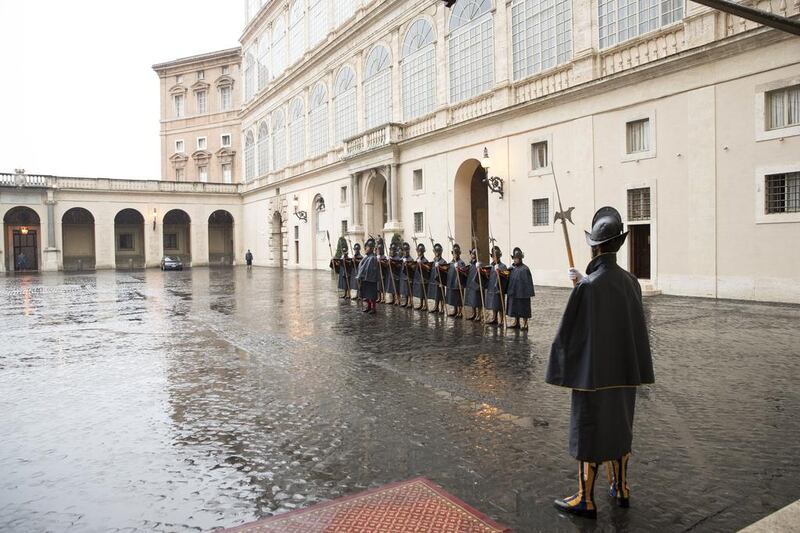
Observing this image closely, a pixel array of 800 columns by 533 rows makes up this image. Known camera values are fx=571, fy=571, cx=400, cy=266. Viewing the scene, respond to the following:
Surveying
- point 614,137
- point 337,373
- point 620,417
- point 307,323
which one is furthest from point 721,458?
point 614,137

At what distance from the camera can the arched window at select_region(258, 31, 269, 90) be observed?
50469 mm

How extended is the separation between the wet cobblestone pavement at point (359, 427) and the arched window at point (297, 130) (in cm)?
3369

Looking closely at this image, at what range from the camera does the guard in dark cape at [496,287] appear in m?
13.1

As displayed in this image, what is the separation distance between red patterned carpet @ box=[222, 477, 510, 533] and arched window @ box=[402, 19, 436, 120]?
2641cm

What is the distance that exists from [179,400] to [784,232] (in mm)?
15244

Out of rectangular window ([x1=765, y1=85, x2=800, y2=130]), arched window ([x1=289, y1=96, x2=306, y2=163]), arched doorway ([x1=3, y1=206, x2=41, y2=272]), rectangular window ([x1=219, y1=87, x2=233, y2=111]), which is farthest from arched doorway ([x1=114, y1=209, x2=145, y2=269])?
rectangular window ([x1=765, y1=85, x2=800, y2=130])

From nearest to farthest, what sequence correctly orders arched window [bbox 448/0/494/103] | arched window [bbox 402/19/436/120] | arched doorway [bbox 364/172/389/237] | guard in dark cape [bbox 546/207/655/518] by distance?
guard in dark cape [bbox 546/207/655/518], arched window [bbox 448/0/494/103], arched window [bbox 402/19/436/120], arched doorway [bbox 364/172/389/237]

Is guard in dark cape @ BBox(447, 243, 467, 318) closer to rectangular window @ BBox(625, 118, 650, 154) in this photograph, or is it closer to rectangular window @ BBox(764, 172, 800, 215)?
rectangular window @ BBox(625, 118, 650, 154)

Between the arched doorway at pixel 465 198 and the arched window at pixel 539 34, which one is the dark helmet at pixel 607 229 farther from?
the arched doorway at pixel 465 198

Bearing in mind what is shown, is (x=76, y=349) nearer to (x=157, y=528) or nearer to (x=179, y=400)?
(x=179, y=400)

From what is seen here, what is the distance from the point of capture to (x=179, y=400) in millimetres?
7008

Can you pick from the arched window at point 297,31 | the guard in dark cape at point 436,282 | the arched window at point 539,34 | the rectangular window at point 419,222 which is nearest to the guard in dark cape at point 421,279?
the guard in dark cape at point 436,282

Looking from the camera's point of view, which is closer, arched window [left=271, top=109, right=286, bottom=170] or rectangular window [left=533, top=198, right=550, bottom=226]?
rectangular window [left=533, top=198, right=550, bottom=226]

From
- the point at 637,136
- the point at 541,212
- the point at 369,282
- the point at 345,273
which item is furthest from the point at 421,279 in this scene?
the point at 637,136
